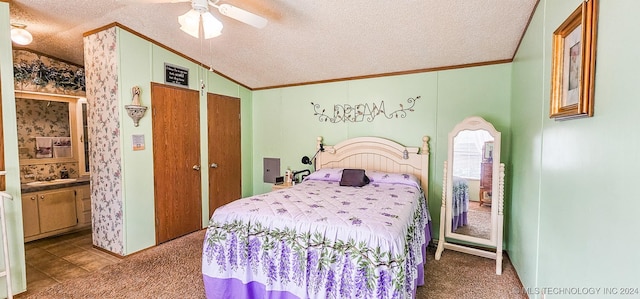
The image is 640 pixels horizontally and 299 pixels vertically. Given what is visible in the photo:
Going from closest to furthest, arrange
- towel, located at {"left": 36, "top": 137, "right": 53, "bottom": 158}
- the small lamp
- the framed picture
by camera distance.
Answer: the framed picture < towel, located at {"left": 36, "top": 137, "right": 53, "bottom": 158} < the small lamp

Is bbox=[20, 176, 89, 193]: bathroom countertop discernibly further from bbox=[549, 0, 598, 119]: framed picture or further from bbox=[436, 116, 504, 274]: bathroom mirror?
bbox=[549, 0, 598, 119]: framed picture

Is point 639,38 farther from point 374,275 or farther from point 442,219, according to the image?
point 442,219

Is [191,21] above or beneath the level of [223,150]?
above

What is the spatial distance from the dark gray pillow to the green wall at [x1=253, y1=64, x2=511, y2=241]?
0.75 meters

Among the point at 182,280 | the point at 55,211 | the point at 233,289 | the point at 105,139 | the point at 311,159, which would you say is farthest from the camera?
the point at 311,159

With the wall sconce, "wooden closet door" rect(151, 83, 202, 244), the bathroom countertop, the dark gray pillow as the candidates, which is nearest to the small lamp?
the dark gray pillow

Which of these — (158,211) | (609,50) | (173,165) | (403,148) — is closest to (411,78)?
(403,148)

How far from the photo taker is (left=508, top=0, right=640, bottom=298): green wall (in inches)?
37.5

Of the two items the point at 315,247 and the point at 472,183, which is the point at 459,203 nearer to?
the point at 472,183

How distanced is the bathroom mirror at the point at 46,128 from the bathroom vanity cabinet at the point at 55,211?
1.85 ft

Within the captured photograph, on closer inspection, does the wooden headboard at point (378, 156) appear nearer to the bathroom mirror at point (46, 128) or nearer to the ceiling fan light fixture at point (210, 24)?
the ceiling fan light fixture at point (210, 24)

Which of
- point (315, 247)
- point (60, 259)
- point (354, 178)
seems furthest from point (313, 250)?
point (60, 259)

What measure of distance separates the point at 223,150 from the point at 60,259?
2.19m

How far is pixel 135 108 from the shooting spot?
298cm
